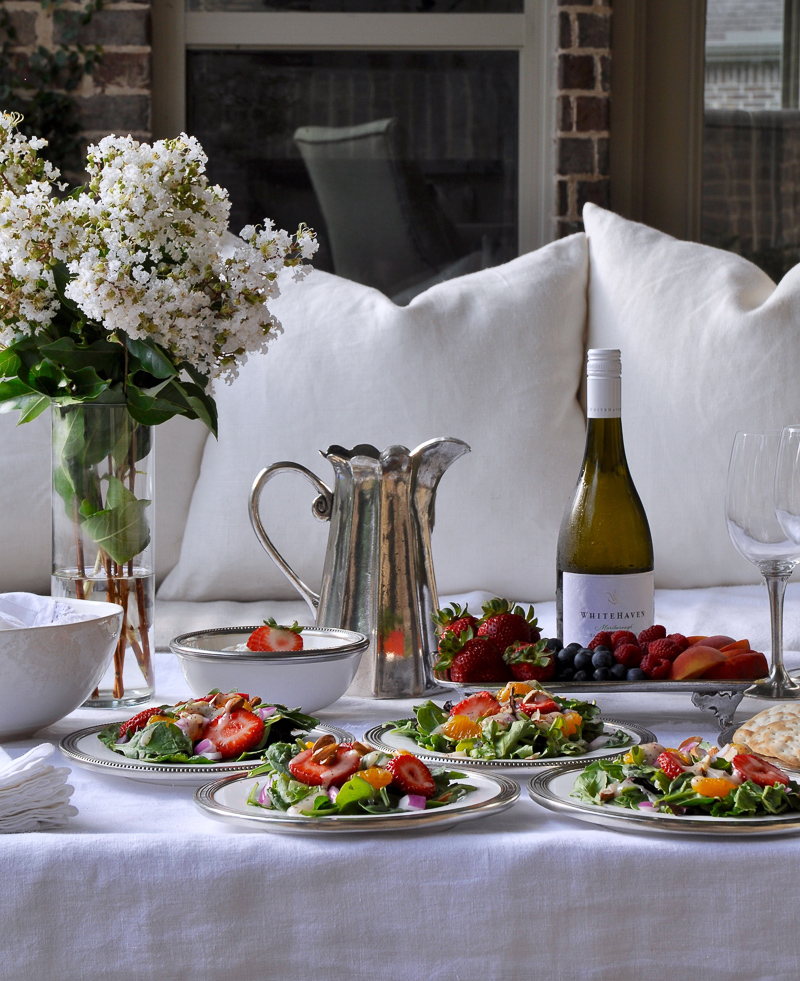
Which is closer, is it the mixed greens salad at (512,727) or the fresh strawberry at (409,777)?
the fresh strawberry at (409,777)

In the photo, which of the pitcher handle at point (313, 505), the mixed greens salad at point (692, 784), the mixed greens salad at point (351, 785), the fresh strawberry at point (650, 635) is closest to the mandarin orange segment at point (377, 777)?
the mixed greens salad at point (351, 785)

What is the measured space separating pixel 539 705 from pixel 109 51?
1951 millimetres

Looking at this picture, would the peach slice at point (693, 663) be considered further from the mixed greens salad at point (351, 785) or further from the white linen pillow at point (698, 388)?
the white linen pillow at point (698, 388)

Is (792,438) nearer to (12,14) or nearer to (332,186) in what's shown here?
(332,186)

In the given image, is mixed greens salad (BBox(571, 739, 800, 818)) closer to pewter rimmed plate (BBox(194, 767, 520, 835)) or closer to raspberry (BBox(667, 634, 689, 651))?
pewter rimmed plate (BBox(194, 767, 520, 835))

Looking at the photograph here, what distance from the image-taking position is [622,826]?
55 centimetres

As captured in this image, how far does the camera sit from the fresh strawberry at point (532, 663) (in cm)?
82

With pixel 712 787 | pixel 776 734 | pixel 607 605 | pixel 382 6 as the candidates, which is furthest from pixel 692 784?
Result: pixel 382 6

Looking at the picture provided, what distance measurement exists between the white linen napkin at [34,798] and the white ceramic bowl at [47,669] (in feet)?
0.47

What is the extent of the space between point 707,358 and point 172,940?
1335 millimetres

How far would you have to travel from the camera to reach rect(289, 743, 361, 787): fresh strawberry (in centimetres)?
58

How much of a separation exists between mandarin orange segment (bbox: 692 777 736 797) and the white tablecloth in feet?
0.09

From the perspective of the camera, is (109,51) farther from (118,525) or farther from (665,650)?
(665,650)

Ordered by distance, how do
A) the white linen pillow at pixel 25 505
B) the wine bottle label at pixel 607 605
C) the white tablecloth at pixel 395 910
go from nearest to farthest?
1. the white tablecloth at pixel 395 910
2. the wine bottle label at pixel 607 605
3. the white linen pillow at pixel 25 505
